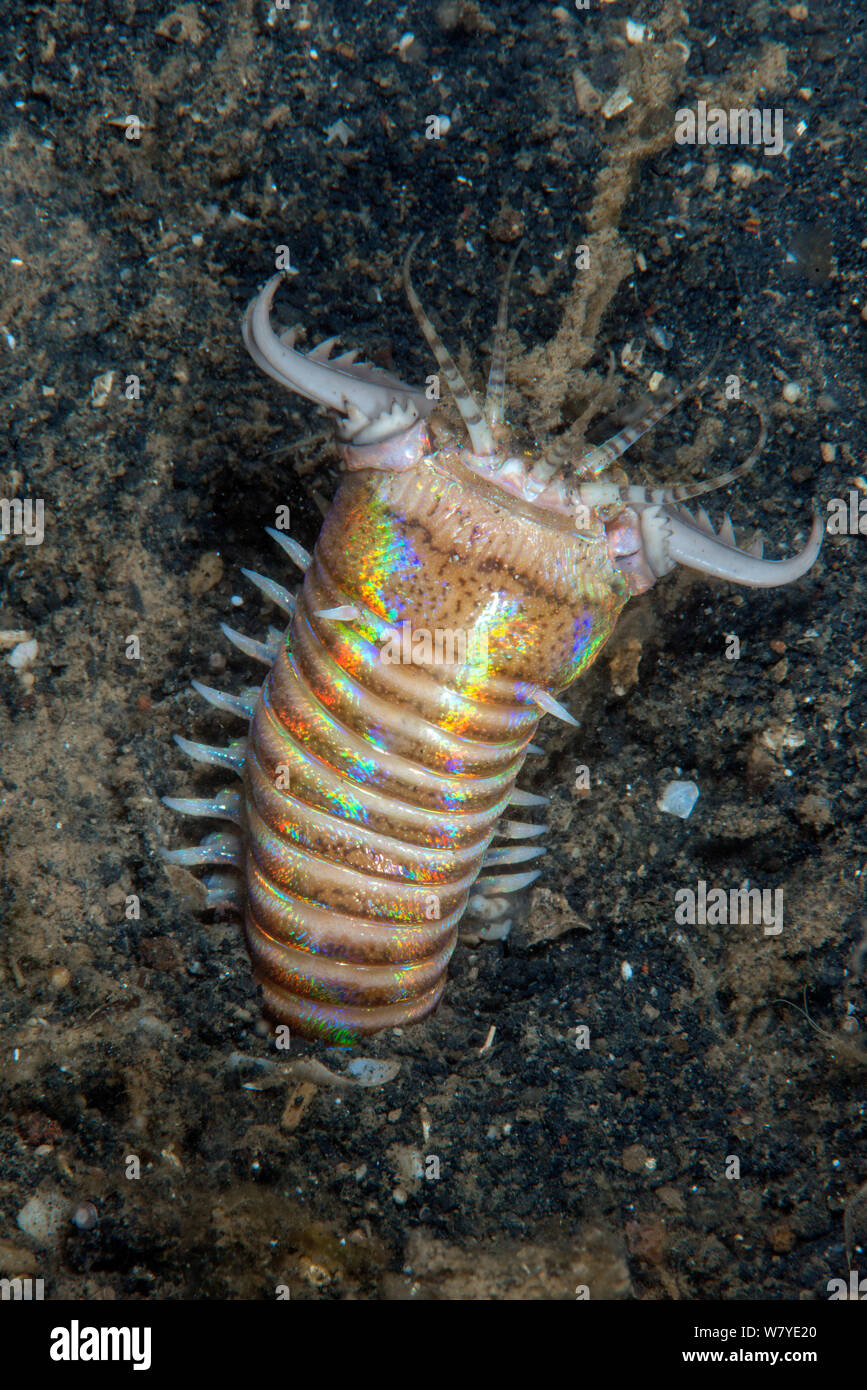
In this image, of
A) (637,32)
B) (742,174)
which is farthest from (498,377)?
(637,32)

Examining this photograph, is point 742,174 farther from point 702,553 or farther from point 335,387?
point 335,387

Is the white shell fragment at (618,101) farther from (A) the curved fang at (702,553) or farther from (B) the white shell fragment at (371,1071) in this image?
(B) the white shell fragment at (371,1071)

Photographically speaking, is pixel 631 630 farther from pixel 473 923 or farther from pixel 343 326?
pixel 343 326

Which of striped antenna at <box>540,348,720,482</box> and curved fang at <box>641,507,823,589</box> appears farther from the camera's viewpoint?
curved fang at <box>641,507,823,589</box>

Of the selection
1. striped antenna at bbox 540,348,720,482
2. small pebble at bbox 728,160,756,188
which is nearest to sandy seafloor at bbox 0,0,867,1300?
small pebble at bbox 728,160,756,188

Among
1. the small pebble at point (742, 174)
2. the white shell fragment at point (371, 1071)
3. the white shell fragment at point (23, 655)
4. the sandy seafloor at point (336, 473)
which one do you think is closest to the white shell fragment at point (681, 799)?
the sandy seafloor at point (336, 473)

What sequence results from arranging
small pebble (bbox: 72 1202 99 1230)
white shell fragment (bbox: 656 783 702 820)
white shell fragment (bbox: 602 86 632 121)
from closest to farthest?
small pebble (bbox: 72 1202 99 1230) → white shell fragment (bbox: 602 86 632 121) → white shell fragment (bbox: 656 783 702 820)

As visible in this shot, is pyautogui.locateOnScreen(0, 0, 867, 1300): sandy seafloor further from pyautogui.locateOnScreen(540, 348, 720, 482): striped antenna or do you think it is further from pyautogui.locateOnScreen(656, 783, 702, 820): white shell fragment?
pyautogui.locateOnScreen(540, 348, 720, 482): striped antenna
